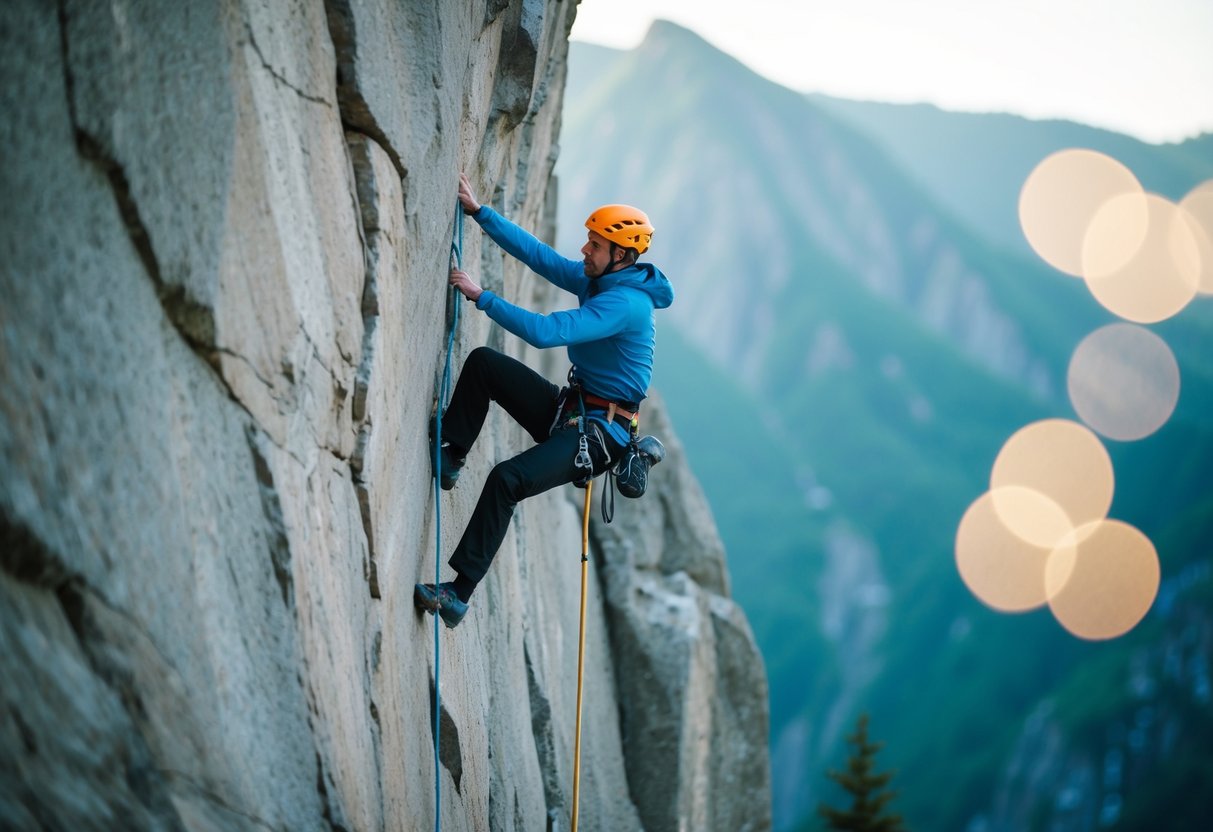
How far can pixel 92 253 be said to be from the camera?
172 inches

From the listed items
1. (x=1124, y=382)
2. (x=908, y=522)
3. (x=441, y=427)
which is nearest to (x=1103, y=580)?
(x=908, y=522)

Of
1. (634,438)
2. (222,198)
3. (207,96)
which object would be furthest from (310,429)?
(634,438)

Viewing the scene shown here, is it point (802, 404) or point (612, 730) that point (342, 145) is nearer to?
point (612, 730)

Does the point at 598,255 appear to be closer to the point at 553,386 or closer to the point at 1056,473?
the point at 553,386

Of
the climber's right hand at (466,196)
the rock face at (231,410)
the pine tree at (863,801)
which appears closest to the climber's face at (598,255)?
the climber's right hand at (466,196)

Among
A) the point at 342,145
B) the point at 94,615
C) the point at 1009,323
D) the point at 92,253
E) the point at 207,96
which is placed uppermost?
the point at 1009,323

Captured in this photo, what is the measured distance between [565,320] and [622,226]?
99 centimetres

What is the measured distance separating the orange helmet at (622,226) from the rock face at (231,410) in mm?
1131

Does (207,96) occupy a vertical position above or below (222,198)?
above

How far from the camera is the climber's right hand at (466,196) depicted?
873 cm

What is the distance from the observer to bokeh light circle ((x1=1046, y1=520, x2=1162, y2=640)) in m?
119

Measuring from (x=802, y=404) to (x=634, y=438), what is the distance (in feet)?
589

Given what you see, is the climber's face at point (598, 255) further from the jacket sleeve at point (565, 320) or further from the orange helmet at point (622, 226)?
the jacket sleeve at point (565, 320)

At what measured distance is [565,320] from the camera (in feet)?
26.8
